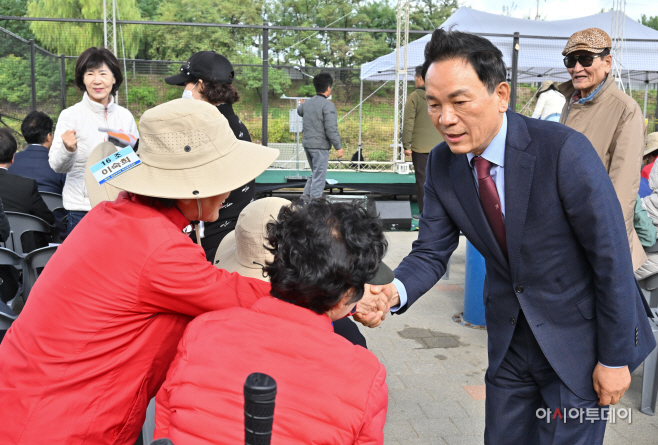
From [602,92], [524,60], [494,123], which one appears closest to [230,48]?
[524,60]

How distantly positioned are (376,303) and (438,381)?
183 centimetres

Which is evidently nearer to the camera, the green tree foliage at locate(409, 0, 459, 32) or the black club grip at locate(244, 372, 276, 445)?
the black club grip at locate(244, 372, 276, 445)

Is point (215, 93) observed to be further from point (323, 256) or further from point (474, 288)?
point (474, 288)

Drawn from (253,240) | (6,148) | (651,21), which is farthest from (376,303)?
(651,21)

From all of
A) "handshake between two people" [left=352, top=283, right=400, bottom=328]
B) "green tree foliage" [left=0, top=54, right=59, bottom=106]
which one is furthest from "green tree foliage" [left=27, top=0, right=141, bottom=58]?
"handshake between two people" [left=352, top=283, right=400, bottom=328]

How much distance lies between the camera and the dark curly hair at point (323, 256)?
145 cm

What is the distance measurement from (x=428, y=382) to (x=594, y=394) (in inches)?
77.2

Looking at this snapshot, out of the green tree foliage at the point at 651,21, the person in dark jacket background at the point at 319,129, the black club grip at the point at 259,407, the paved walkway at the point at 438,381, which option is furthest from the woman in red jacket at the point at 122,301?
the green tree foliage at the point at 651,21

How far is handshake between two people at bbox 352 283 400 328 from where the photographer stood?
2.23m

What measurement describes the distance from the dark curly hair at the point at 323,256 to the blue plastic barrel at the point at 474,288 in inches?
132

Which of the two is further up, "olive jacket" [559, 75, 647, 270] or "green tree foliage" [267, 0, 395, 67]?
"green tree foliage" [267, 0, 395, 67]

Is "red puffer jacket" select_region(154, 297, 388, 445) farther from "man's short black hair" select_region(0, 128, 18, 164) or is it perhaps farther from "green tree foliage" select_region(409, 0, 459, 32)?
"green tree foliage" select_region(409, 0, 459, 32)

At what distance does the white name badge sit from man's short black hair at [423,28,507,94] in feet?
3.23

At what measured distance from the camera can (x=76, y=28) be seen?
1764 cm
